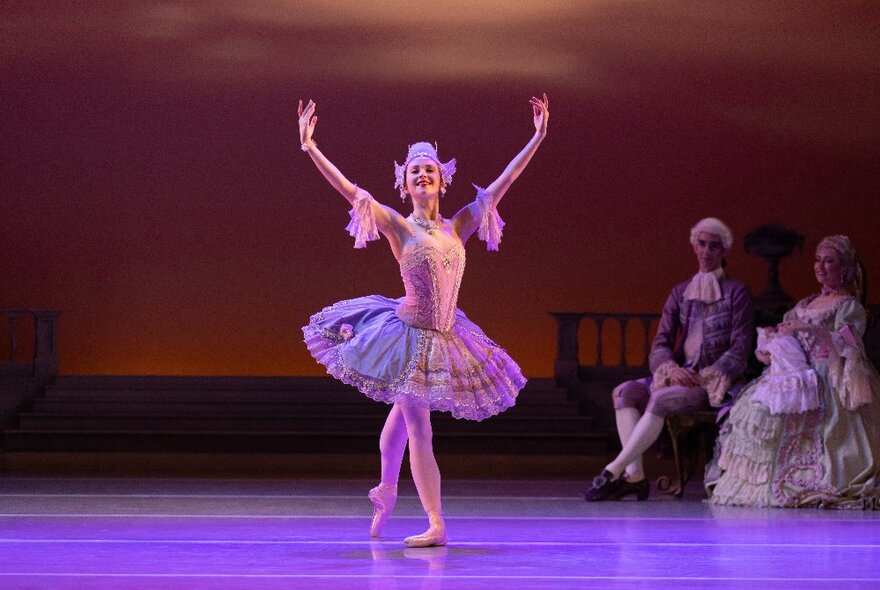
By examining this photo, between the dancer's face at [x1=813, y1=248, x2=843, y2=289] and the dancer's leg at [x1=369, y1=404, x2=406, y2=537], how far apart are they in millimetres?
2426

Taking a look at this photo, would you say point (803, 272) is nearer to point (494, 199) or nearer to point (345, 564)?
point (494, 199)

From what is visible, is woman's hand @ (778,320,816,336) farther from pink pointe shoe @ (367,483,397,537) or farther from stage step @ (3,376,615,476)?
stage step @ (3,376,615,476)

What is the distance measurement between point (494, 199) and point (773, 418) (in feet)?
6.59

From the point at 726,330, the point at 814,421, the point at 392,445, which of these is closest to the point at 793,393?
the point at 814,421

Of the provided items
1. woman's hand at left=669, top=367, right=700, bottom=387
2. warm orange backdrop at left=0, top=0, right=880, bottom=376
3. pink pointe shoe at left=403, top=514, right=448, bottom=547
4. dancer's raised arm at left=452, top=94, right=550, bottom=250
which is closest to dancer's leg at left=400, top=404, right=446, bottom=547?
pink pointe shoe at left=403, top=514, right=448, bottom=547

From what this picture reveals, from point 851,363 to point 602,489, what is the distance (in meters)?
1.18

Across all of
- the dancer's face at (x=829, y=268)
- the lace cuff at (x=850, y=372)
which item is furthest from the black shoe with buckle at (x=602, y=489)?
the dancer's face at (x=829, y=268)

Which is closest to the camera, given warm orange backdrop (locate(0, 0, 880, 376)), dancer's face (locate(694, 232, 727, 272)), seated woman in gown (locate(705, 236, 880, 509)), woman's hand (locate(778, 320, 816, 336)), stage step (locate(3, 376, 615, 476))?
seated woman in gown (locate(705, 236, 880, 509))

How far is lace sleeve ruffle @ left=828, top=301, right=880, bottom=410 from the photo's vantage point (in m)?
6.02

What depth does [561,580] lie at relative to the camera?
3543mm

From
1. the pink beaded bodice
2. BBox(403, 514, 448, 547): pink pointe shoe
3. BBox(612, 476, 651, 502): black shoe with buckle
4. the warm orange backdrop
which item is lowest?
BBox(612, 476, 651, 502): black shoe with buckle

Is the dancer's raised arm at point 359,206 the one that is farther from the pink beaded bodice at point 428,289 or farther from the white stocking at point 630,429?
the white stocking at point 630,429

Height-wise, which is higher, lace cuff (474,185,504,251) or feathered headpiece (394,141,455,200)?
feathered headpiece (394,141,455,200)

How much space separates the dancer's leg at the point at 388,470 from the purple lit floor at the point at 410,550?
0.09 meters
